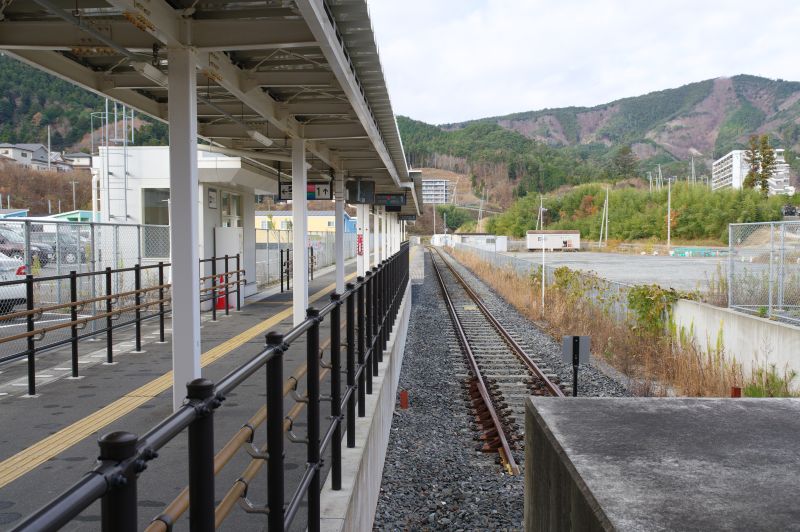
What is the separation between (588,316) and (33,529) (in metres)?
16.5

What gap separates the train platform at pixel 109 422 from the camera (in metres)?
4.38

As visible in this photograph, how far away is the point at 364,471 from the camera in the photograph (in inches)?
197

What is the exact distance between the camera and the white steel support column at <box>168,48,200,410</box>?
6.46m

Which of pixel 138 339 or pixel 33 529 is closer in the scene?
pixel 33 529

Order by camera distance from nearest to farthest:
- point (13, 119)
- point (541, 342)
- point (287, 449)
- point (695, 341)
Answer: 1. point (287, 449)
2. point (695, 341)
3. point (541, 342)
4. point (13, 119)

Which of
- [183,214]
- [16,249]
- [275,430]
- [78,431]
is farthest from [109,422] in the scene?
[16,249]

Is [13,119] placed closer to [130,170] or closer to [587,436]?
[130,170]

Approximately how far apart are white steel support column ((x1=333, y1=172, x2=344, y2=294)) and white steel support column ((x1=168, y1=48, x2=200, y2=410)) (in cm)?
940

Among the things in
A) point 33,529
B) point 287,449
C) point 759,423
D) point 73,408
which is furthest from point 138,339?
point 33,529

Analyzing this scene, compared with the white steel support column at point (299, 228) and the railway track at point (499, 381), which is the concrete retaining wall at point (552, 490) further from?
the white steel support column at point (299, 228)

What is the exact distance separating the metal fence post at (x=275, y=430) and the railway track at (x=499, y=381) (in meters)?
4.40

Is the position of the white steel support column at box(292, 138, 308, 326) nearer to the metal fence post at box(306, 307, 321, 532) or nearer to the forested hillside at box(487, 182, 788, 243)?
the metal fence post at box(306, 307, 321, 532)

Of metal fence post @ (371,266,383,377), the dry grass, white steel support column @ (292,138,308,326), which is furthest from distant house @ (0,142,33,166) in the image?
metal fence post @ (371,266,383,377)

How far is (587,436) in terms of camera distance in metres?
4.27
